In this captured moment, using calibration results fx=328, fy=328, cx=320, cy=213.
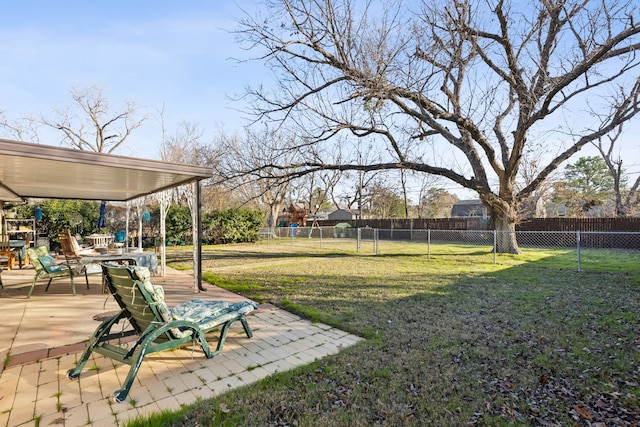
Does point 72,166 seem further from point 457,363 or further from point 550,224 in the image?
point 550,224

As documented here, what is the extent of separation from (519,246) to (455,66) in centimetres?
1201

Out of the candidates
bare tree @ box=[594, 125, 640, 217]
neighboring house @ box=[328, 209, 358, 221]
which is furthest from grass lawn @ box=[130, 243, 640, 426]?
neighboring house @ box=[328, 209, 358, 221]

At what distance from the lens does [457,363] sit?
3199 millimetres

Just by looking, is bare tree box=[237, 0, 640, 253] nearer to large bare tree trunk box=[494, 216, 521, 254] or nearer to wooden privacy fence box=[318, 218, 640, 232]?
large bare tree trunk box=[494, 216, 521, 254]

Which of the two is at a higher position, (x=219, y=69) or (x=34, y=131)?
(x=34, y=131)

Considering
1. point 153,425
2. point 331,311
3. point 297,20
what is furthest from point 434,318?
point 297,20

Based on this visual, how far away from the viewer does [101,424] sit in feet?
7.36

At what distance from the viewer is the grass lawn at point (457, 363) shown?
239cm

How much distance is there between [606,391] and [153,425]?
350 centimetres

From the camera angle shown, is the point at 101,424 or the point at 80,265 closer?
the point at 101,424

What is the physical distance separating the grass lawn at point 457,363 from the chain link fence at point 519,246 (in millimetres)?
5137

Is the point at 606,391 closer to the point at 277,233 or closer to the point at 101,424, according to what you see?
the point at 101,424

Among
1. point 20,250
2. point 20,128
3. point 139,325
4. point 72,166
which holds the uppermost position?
point 20,128

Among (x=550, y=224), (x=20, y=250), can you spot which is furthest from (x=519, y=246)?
(x=20, y=250)
